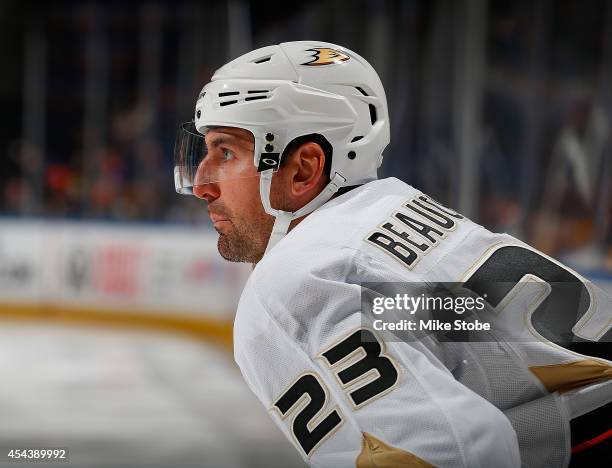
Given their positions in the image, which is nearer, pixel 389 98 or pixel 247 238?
pixel 247 238

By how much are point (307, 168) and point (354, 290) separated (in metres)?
0.31

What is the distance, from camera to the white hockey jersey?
3.13ft

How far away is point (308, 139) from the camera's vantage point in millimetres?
1248

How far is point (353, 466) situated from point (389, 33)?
461cm

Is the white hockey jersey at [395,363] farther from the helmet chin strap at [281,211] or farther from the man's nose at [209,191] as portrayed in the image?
the man's nose at [209,191]

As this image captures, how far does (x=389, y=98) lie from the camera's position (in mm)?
5199

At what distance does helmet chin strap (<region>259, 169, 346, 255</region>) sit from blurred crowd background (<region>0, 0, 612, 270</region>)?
2.72 meters

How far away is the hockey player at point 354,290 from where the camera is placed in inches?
37.9

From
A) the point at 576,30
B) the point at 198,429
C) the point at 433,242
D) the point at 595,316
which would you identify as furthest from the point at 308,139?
the point at 576,30

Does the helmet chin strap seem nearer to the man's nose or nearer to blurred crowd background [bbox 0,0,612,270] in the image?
the man's nose

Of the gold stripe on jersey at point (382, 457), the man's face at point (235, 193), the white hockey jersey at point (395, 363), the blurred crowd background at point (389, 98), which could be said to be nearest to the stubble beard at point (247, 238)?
the man's face at point (235, 193)

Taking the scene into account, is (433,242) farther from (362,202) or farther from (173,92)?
(173,92)

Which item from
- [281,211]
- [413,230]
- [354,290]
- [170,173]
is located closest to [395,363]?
[354,290]

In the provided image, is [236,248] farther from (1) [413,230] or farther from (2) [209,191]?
(1) [413,230]
